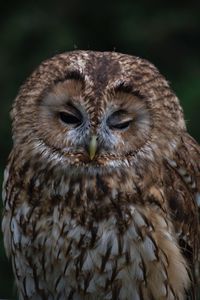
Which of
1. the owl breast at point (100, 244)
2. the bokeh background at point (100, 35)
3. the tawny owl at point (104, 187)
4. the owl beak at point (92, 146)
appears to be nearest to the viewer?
the owl beak at point (92, 146)

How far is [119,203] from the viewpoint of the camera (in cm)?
495

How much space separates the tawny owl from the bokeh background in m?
Result: 2.08

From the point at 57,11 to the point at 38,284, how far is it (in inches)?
115

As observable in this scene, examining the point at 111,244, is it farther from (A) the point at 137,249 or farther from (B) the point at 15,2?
(B) the point at 15,2

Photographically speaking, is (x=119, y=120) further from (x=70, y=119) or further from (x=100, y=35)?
(x=100, y=35)

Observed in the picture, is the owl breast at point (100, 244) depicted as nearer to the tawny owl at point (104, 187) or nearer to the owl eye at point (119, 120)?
the tawny owl at point (104, 187)

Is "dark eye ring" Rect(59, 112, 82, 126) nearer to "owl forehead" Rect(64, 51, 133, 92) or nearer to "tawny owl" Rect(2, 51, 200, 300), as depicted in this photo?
"tawny owl" Rect(2, 51, 200, 300)

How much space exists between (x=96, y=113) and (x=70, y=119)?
155mm

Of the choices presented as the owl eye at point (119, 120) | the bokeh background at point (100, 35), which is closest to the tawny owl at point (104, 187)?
the owl eye at point (119, 120)

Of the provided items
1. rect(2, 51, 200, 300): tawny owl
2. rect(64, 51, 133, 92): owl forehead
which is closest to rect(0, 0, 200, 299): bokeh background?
rect(2, 51, 200, 300): tawny owl

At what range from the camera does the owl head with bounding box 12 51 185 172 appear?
4680 mm

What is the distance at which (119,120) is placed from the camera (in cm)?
475

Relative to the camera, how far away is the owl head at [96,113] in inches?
184

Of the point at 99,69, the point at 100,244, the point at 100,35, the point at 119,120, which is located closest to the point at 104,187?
the point at 100,244
